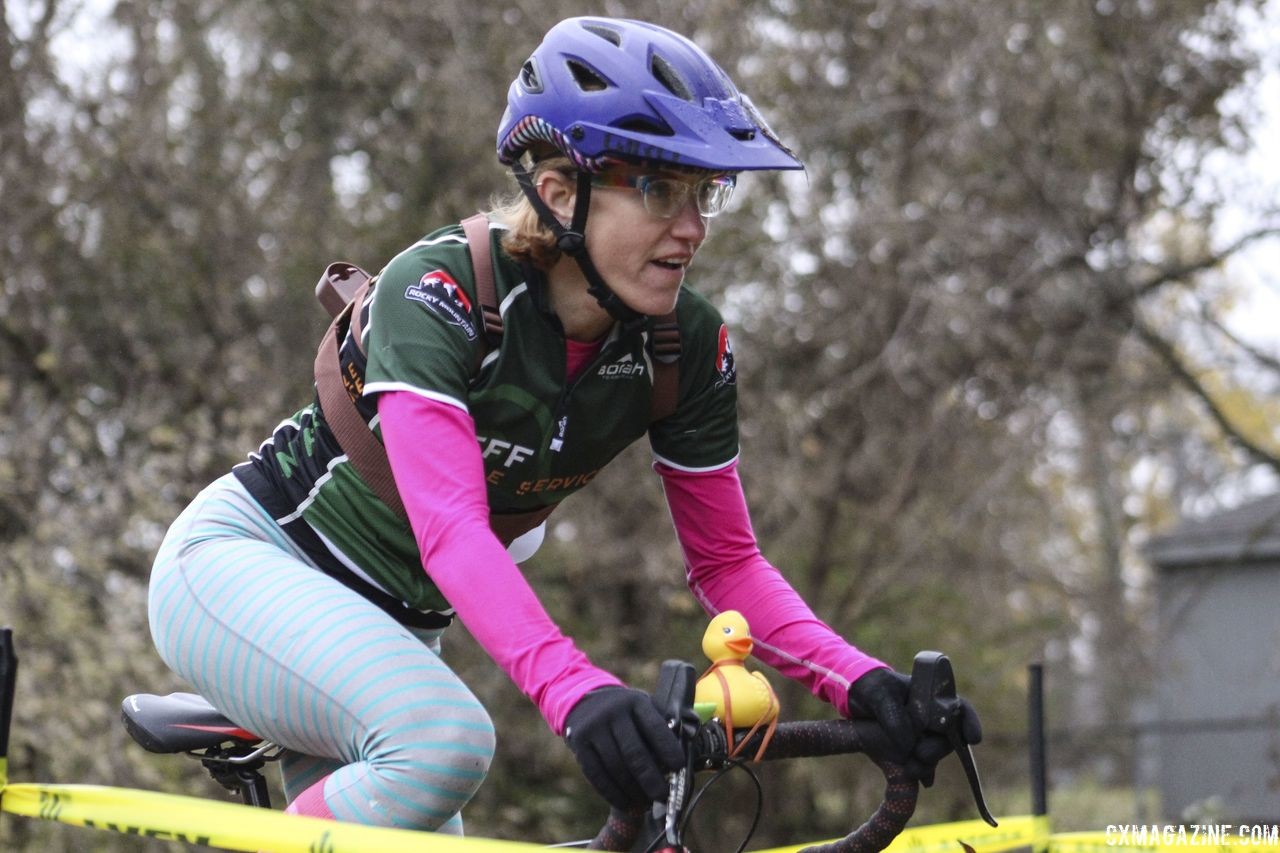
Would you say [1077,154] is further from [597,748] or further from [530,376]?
[597,748]

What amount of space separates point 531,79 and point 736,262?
5.73 m

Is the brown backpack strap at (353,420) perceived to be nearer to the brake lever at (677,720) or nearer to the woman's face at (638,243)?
the woman's face at (638,243)

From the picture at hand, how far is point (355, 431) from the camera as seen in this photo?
254 cm

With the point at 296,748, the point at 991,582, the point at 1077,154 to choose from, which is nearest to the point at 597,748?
the point at 296,748

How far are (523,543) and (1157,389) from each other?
22.2ft

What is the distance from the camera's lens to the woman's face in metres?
2.45

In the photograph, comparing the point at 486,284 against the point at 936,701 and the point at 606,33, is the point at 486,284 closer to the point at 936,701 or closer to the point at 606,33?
the point at 606,33

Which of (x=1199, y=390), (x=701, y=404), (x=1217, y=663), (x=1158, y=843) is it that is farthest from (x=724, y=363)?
(x=1217, y=663)

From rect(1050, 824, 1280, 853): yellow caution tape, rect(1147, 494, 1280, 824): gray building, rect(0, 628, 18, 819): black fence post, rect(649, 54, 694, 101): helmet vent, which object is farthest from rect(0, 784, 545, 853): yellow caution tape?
rect(1147, 494, 1280, 824): gray building

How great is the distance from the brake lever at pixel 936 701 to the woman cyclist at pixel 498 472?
0.09 ft

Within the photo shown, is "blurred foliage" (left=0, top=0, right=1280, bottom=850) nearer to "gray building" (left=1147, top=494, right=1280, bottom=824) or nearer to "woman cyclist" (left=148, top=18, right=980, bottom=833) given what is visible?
"woman cyclist" (left=148, top=18, right=980, bottom=833)

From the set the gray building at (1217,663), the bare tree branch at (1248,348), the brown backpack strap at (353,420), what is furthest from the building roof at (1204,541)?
the brown backpack strap at (353,420)

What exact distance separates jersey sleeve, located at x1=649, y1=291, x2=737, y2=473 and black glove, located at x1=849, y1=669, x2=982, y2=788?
0.60 m

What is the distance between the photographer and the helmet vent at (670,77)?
2428 mm
